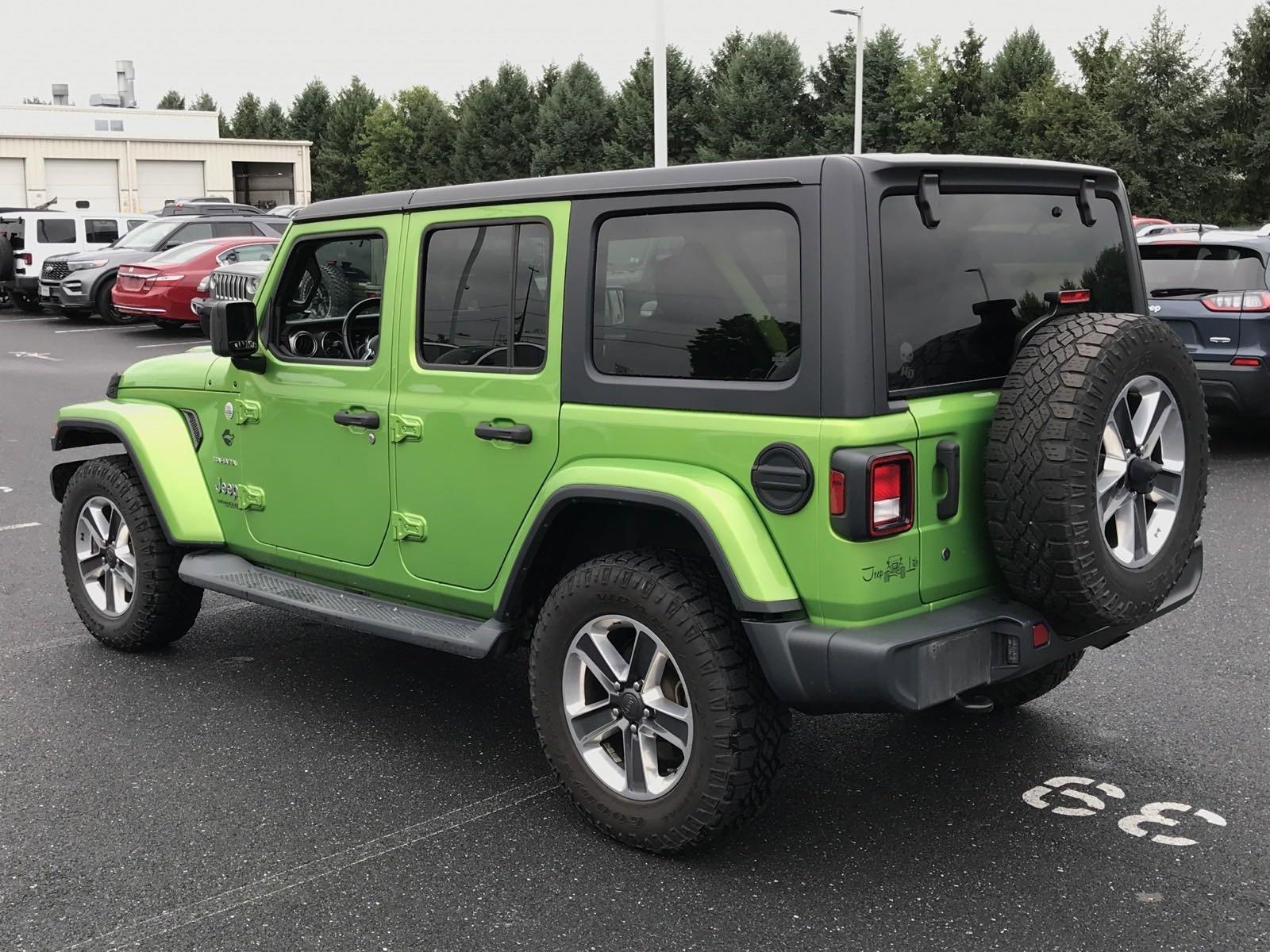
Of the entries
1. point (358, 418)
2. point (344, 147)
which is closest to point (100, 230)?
point (358, 418)

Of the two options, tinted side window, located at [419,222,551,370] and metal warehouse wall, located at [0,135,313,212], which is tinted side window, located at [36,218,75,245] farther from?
metal warehouse wall, located at [0,135,313,212]

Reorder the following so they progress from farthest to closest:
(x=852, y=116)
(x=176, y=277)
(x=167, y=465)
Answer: (x=852, y=116) → (x=176, y=277) → (x=167, y=465)

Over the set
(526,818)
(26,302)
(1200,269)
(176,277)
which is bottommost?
(526,818)

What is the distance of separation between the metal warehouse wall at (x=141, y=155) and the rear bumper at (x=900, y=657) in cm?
6562

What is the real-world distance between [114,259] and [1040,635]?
Answer: 22.3m

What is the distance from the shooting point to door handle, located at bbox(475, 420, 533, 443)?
4.00 meters

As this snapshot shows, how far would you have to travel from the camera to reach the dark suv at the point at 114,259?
22.6 meters

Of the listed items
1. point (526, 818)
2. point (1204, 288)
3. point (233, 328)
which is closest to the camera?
point (526, 818)

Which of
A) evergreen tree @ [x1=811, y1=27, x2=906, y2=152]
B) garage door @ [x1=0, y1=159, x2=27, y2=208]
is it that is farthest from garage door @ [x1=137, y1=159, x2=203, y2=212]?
evergreen tree @ [x1=811, y1=27, x2=906, y2=152]

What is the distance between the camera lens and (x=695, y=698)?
11.6 ft

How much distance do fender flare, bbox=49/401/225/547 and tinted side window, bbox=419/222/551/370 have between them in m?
1.39

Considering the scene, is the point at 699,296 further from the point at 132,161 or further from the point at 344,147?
the point at 344,147

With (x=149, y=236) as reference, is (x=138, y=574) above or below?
below

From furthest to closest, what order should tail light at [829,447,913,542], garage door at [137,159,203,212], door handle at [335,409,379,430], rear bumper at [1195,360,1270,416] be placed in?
garage door at [137,159,203,212], rear bumper at [1195,360,1270,416], door handle at [335,409,379,430], tail light at [829,447,913,542]
